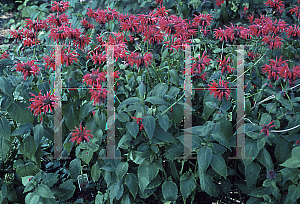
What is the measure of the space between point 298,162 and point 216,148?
1.15 ft

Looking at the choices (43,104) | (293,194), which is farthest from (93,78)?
(293,194)

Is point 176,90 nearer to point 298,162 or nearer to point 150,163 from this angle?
point 150,163

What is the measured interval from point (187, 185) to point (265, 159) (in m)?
0.38

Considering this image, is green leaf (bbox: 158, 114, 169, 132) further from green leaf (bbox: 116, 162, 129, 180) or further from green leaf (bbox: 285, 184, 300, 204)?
green leaf (bbox: 285, 184, 300, 204)

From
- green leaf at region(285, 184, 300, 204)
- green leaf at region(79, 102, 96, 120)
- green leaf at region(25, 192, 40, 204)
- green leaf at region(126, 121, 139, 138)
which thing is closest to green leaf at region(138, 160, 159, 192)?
green leaf at region(126, 121, 139, 138)

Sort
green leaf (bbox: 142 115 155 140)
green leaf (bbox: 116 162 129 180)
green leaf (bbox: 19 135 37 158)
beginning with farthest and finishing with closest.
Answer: green leaf (bbox: 19 135 37 158) < green leaf (bbox: 116 162 129 180) < green leaf (bbox: 142 115 155 140)

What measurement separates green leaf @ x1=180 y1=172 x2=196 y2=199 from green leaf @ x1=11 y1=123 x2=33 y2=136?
30.8 inches

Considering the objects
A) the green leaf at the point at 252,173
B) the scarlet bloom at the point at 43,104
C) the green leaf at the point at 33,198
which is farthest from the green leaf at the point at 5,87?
the green leaf at the point at 252,173

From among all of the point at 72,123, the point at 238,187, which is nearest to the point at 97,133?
the point at 72,123

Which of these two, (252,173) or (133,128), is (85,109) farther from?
(252,173)

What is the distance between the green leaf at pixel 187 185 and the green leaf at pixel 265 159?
0.33 m

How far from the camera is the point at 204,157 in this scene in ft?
4.23

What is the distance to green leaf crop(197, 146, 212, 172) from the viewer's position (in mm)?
1278

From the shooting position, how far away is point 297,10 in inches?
87.2
